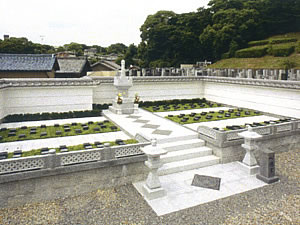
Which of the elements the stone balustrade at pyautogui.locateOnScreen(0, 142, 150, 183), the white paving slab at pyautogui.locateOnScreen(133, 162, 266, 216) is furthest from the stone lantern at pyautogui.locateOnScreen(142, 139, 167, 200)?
the stone balustrade at pyautogui.locateOnScreen(0, 142, 150, 183)

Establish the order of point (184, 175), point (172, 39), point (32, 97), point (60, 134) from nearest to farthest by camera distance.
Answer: point (184, 175)
point (60, 134)
point (32, 97)
point (172, 39)

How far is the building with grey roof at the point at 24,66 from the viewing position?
66.5ft

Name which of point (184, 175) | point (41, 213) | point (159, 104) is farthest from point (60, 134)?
point (159, 104)

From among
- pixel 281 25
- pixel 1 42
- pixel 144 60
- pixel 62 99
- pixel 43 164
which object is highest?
pixel 281 25

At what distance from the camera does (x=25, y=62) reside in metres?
20.7

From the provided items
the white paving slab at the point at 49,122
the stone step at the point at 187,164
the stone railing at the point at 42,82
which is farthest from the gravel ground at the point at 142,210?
the stone railing at the point at 42,82

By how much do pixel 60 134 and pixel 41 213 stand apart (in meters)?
5.55

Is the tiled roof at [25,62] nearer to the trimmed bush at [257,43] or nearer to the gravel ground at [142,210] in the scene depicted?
the gravel ground at [142,210]

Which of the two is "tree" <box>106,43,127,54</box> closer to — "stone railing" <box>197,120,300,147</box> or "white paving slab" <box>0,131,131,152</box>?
"white paving slab" <box>0,131,131,152</box>

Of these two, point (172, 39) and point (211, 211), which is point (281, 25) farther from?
point (211, 211)

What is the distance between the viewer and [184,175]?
901 cm

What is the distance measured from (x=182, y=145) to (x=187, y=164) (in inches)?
42.5

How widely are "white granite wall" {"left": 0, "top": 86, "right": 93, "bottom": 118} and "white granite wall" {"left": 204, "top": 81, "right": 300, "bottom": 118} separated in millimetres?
10861

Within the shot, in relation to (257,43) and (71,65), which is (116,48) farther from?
(71,65)
